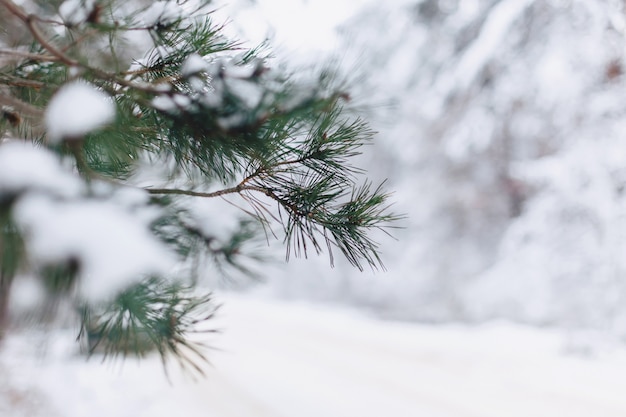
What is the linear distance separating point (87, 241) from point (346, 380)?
2.21 metres

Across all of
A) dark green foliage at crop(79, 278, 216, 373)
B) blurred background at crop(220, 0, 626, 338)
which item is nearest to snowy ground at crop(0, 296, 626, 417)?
blurred background at crop(220, 0, 626, 338)

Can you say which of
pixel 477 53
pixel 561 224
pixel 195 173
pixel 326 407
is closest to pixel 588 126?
pixel 561 224

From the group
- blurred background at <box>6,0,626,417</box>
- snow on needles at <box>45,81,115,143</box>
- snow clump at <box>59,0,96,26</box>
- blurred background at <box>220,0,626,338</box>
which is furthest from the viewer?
blurred background at <box>220,0,626,338</box>

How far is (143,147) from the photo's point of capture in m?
1.05

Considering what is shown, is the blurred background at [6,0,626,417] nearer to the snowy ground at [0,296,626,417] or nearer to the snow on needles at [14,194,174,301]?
the snowy ground at [0,296,626,417]

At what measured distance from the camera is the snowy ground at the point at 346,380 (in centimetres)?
194

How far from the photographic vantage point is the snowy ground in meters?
1.94

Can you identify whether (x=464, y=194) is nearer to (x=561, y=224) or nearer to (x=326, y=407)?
(x=561, y=224)

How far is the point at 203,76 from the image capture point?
0.80 meters

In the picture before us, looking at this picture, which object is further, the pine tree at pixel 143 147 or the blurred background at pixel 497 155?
the blurred background at pixel 497 155

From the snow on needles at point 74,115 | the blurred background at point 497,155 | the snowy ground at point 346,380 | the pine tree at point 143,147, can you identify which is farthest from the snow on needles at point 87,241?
the blurred background at point 497,155

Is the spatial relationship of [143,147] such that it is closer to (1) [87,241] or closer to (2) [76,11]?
(2) [76,11]

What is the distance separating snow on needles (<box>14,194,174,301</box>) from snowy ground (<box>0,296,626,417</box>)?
1.17 metres

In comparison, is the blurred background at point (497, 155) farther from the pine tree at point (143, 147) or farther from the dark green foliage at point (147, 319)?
the dark green foliage at point (147, 319)
